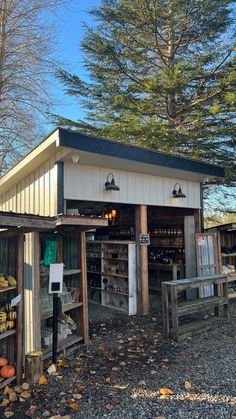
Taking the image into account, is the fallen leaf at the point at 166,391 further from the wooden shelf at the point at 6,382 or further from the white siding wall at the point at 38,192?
the white siding wall at the point at 38,192

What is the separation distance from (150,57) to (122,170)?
795 centimetres

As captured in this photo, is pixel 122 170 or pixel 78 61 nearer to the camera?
pixel 122 170

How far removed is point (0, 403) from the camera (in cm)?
344

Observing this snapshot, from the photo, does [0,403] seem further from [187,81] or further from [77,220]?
[187,81]

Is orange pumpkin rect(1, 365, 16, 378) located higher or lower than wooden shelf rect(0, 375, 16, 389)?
higher

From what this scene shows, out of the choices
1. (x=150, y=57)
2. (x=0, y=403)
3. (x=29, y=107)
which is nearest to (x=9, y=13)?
(x=29, y=107)

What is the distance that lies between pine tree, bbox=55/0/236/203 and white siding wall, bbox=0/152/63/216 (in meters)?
5.32

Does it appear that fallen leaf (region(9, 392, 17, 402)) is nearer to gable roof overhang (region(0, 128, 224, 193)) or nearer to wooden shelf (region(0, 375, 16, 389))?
wooden shelf (region(0, 375, 16, 389))

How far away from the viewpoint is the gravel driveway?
3268 mm

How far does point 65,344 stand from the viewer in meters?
4.82

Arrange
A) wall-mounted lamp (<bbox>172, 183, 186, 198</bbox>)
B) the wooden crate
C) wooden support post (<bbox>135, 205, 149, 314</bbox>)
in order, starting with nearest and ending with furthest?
the wooden crate < wooden support post (<bbox>135, 205, 149, 314</bbox>) < wall-mounted lamp (<bbox>172, 183, 186, 198</bbox>)

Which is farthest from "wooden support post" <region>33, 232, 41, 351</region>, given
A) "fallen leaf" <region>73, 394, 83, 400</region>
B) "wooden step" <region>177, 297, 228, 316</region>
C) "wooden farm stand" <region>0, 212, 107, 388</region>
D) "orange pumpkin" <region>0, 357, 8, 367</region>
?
"wooden step" <region>177, 297, 228, 316</region>

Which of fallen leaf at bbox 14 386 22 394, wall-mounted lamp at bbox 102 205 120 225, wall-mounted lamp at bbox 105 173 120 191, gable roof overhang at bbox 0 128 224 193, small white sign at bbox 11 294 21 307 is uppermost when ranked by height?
gable roof overhang at bbox 0 128 224 193

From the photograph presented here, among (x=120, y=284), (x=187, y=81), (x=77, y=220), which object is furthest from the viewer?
(x=187, y=81)
